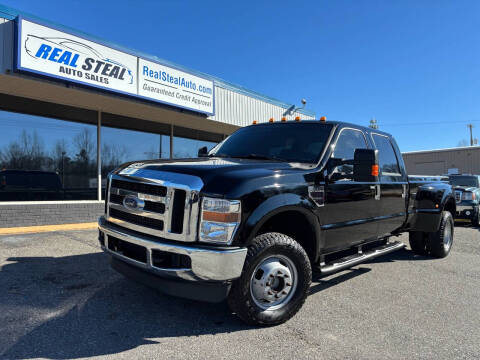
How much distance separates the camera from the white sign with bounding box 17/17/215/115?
21.4ft

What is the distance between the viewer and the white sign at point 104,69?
6523 mm

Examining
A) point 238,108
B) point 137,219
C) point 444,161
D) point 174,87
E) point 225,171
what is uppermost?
point 174,87

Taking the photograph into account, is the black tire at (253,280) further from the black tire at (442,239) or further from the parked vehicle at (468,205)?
the parked vehicle at (468,205)

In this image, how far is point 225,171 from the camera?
281cm

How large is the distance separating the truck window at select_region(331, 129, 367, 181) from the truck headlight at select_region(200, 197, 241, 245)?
1476 mm

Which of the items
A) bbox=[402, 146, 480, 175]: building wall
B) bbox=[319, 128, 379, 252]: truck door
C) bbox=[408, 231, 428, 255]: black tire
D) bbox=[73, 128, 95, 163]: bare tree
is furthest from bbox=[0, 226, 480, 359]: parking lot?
bbox=[402, 146, 480, 175]: building wall

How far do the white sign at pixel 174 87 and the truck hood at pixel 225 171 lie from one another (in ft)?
18.6

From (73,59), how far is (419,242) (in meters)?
7.63

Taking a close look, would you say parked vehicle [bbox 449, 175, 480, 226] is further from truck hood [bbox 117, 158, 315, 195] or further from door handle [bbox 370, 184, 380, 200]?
truck hood [bbox 117, 158, 315, 195]

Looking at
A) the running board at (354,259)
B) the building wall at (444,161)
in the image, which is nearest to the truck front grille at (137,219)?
the running board at (354,259)

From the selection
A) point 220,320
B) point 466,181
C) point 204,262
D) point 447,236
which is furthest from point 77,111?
point 466,181

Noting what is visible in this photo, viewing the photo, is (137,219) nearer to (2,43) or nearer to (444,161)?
(2,43)

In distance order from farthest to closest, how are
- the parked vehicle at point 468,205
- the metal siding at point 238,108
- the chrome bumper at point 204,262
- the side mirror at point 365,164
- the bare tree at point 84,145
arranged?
the metal siding at point 238,108 → the parked vehicle at point 468,205 → the bare tree at point 84,145 → the side mirror at point 365,164 → the chrome bumper at point 204,262

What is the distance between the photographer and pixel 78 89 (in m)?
7.38
